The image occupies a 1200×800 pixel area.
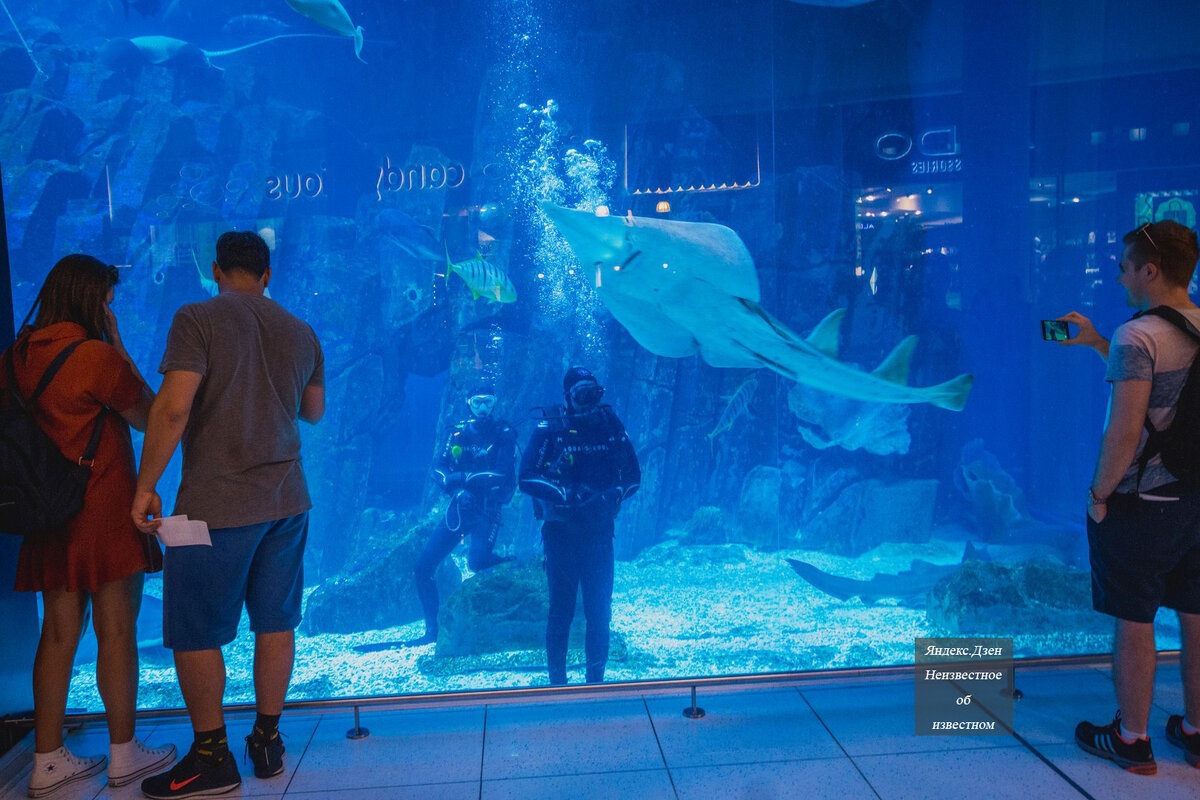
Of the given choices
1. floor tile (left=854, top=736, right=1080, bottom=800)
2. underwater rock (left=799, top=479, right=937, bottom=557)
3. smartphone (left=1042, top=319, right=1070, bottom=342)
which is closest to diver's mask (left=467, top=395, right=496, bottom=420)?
floor tile (left=854, top=736, right=1080, bottom=800)

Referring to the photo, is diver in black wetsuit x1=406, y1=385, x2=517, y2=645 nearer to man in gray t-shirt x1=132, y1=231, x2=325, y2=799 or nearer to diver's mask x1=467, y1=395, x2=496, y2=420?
diver's mask x1=467, y1=395, x2=496, y2=420

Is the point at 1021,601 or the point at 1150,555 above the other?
the point at 1150,555

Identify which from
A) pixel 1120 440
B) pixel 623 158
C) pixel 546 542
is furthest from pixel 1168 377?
pixel 623 158

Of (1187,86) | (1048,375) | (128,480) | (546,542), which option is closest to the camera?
(128,480)

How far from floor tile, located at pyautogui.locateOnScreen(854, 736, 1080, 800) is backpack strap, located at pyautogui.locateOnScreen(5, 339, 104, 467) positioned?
8.11ft

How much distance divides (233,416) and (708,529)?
7.33m

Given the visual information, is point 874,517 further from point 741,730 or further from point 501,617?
point 741,730

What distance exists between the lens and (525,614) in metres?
5.36

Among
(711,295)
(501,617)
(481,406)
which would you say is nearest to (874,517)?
(501,617)

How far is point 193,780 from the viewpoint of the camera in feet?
6.08

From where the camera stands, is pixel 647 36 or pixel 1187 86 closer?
pixel 1187 86

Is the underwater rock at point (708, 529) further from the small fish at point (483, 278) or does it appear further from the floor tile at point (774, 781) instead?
the floor tile at point (774, 781)

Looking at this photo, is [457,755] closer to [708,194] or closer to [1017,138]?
[708,194]

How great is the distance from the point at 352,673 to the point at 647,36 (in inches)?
299
